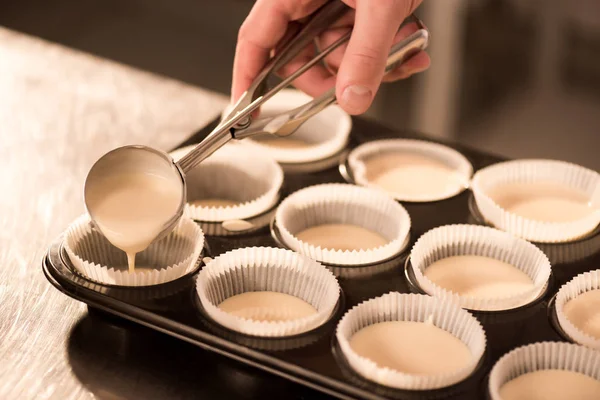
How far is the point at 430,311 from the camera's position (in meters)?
1.45

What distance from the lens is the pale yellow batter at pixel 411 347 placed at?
1.38 m

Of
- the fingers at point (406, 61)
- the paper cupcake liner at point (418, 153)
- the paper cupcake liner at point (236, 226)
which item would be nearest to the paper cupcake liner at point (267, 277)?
the paper cupcake liner at point (236, 226)

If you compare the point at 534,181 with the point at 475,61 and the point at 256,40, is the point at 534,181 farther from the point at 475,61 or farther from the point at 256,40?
the point at 475,61

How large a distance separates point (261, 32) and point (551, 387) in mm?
926

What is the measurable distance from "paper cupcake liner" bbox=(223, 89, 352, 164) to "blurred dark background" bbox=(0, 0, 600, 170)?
1.36 m

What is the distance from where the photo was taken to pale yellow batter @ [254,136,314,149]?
2047 mm

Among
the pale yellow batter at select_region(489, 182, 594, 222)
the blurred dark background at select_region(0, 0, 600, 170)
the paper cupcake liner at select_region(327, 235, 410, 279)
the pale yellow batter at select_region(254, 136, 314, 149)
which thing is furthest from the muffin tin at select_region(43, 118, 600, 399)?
the blurred dark background at select_region(0, 0, 600, 170)

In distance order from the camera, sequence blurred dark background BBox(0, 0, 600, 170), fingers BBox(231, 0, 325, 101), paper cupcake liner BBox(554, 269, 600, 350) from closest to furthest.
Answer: paper cupcake liner BBox(554, 269, 600, 350) < fingers BBox(231, 0, 325, 101) < blurred dark background BBox(0, 0, 600, 170)

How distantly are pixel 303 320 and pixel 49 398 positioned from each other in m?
0.40

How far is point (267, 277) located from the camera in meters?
1.55

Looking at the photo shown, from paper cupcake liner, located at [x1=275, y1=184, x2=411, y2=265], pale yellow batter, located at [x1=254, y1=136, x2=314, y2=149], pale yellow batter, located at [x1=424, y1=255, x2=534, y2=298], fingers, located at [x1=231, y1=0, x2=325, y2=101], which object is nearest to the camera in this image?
pale yellow batter, located at [x1=424, y1=255, x2=534, y2=298]

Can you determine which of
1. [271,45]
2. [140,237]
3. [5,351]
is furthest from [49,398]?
[271,45]

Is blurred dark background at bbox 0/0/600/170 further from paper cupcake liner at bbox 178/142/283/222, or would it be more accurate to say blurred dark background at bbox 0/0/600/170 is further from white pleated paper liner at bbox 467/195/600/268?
white pleated paper liner at bbox 467/195/600/268

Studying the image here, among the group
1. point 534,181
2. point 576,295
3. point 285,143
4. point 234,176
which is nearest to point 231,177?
point 234,176
